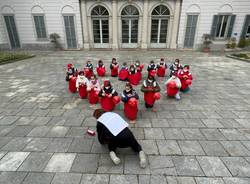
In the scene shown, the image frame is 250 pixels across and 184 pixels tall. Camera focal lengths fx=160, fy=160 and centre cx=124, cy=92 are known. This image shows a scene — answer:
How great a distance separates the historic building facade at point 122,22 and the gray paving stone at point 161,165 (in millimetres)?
12668

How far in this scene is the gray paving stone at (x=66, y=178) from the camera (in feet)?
7.97

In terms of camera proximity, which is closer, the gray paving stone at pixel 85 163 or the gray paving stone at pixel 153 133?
the gray paving stone at pixel 85 163

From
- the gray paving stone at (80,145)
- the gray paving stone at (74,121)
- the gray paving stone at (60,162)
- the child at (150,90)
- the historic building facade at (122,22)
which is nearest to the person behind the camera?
the gray paving stone at (60,162)

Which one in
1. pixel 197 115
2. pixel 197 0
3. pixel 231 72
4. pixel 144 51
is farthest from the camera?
→ pixel 144 51

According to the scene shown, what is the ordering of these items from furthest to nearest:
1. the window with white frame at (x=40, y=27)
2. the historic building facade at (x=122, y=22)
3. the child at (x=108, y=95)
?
the window with white frame at (x=40, y=27) → the historic building facade at (x=122, y=22) → the child at (x=108, y=95)

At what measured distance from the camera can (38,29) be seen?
14.1m

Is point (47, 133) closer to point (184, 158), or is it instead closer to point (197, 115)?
point (184, 158)

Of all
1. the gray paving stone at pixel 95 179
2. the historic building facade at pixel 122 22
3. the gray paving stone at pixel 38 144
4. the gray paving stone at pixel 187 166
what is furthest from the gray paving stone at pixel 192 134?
the historic building facade at pixel 122 22

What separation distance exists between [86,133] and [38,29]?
1402 cm

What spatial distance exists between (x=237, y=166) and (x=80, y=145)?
9.24ft

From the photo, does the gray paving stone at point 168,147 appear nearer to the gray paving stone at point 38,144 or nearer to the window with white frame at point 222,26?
the gray paving stone at point 38,144

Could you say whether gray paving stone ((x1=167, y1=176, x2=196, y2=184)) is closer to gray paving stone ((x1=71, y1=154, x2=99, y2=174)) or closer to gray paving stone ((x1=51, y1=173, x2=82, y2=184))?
gray paving stone ((x1=71, y1=154, x2=99, y2=174))

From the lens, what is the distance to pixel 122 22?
13.9 metres

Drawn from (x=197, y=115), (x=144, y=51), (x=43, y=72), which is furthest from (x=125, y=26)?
(x=197, y=115)
